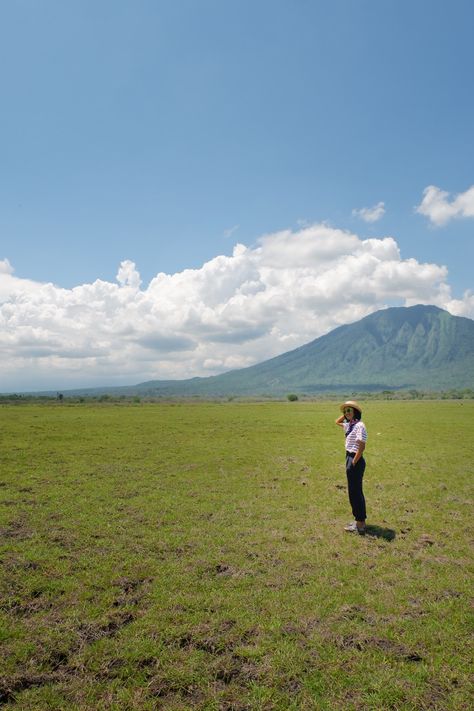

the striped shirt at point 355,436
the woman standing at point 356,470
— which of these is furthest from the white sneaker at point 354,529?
the striped shirt at point 355,436

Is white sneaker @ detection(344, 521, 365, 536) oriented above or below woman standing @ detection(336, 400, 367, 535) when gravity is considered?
below

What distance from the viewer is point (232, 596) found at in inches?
294

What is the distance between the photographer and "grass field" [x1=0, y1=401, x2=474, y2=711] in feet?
17.3

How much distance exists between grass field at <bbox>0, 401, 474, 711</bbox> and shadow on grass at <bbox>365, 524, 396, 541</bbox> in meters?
0.11

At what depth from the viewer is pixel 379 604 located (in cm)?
722

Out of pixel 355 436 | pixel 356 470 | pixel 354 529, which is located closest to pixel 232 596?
pixel 354 529

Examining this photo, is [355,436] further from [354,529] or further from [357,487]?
[354,529]

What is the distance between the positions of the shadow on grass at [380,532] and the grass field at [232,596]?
0.37 feet

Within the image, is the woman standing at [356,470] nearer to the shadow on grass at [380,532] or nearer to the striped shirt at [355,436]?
the striped shirt at [355,436]

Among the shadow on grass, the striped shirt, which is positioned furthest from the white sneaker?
the striped shirt

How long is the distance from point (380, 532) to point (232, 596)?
5.31 meters

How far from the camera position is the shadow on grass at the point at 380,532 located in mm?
10635

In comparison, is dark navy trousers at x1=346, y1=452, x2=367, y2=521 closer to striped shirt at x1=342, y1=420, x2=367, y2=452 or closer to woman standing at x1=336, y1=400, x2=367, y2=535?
woman standing at x1=336, y1=400, x2=367, y2=535

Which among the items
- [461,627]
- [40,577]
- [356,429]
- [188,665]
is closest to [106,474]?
[40,577]
